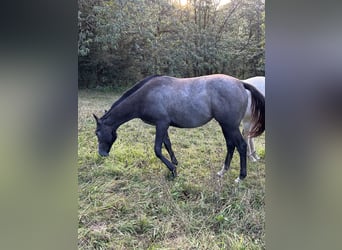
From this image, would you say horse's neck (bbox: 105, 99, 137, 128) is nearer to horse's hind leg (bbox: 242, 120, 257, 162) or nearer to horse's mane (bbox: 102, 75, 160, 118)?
horse's mane (bbox: 102, 75, 160, 118)

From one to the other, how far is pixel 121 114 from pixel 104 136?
156 millimetres

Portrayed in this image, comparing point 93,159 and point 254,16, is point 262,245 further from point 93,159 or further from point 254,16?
point 254,16

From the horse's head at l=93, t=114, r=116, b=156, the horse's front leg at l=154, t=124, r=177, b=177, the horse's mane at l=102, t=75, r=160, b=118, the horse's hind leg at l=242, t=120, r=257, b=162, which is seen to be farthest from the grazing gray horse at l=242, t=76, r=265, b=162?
the horse's head at l=93, t=114, r=116, b=156

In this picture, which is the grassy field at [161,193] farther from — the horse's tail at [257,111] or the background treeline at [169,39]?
the background treeline at [169,39]

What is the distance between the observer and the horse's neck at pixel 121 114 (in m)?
1.84

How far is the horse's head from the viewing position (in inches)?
71.3

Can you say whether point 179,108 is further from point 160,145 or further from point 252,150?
point 252,150

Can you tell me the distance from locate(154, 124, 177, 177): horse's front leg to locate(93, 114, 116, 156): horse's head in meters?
0.24

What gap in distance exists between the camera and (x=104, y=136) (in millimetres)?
1822
